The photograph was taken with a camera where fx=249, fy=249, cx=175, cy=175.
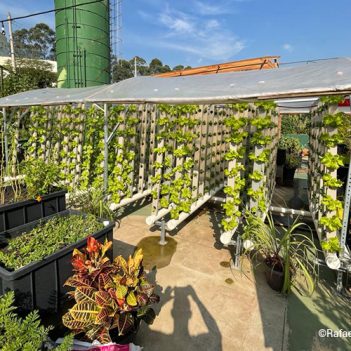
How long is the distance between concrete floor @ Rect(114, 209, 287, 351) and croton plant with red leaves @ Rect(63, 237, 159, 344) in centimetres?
45

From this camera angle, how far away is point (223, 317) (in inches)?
85.6

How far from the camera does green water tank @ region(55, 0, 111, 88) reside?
1287 cm

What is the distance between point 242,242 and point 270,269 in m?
0.52

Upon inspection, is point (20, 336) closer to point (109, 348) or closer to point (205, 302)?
point (109, 348)

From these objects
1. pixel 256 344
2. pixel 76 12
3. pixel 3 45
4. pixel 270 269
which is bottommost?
pixel 256 344

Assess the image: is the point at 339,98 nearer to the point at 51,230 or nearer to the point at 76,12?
the point at 51,230

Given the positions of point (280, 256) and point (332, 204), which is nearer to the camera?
point (332, 204)

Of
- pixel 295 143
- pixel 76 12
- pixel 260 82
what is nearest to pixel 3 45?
pixel 76 12

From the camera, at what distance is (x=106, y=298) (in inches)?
63.2

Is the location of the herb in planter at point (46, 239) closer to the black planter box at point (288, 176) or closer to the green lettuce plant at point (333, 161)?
the green lettuce plant at point (333, 161)

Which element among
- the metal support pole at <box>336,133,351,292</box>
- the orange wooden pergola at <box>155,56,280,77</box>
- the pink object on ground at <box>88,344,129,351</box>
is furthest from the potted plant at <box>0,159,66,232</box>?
the orange wooden pergola at <box>155,56,280,77</box>

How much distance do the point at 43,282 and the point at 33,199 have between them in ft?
4.64

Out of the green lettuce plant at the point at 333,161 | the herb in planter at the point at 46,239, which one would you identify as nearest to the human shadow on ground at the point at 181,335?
the herb in planter at the point at 46,239

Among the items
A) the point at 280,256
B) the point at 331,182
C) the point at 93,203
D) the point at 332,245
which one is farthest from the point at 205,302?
the point at 93,203
